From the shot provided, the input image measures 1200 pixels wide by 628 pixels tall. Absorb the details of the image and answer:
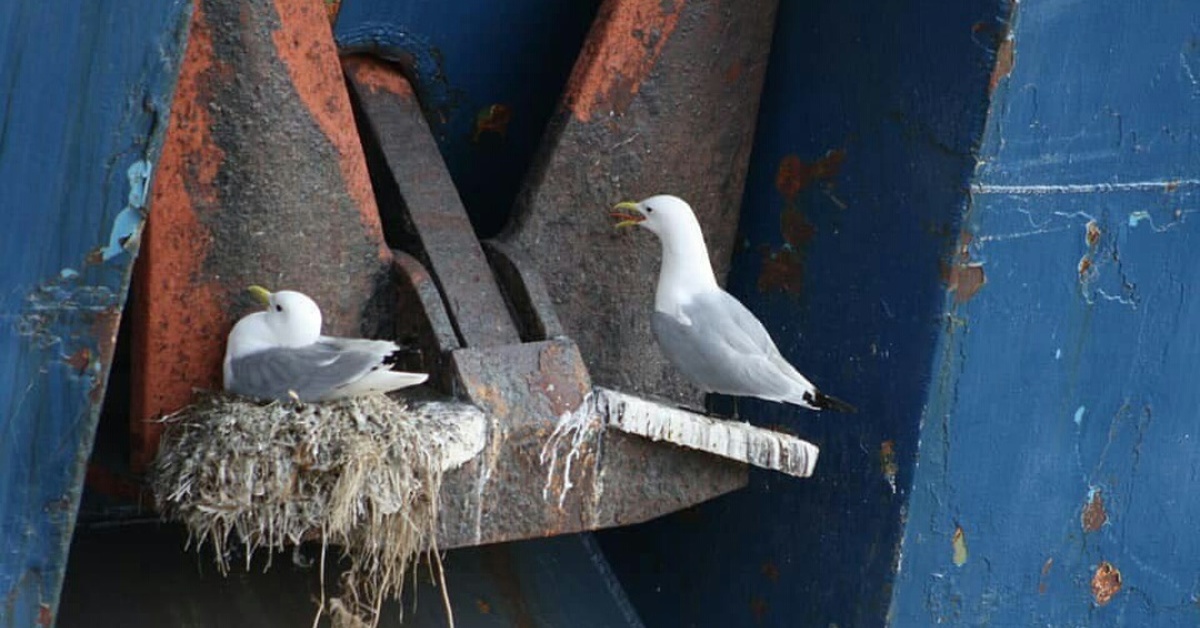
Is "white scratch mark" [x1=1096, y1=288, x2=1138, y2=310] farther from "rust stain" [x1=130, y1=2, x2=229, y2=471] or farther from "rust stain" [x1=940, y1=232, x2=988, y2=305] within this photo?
"rust stain" [x1=130, y1=2, x2=229, y2=471]

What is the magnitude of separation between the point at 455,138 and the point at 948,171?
1.05 metres

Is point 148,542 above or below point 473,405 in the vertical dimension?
below

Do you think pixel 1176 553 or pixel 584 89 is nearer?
pixel 584 89

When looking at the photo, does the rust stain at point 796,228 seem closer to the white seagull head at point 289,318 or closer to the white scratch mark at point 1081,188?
the white scratch mark at point 1081,188

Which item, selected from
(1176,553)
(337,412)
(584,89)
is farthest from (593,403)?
(1176,553)

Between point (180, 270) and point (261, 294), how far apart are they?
0.48 feet

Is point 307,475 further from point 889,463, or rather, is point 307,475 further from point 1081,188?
point 1081,188

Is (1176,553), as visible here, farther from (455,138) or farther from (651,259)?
(455,138)

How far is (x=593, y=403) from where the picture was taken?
9.70 ft

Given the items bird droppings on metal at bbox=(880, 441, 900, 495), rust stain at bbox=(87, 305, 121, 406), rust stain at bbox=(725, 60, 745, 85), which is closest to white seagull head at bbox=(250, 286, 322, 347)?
rust stain at bbox=(87, 305, 121, 406)

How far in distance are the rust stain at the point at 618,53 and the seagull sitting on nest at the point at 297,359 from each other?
0.77 m

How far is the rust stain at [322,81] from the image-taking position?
275 cm

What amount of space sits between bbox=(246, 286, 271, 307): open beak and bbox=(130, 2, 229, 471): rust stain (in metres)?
0.06

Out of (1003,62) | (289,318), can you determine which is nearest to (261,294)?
(289,318)
